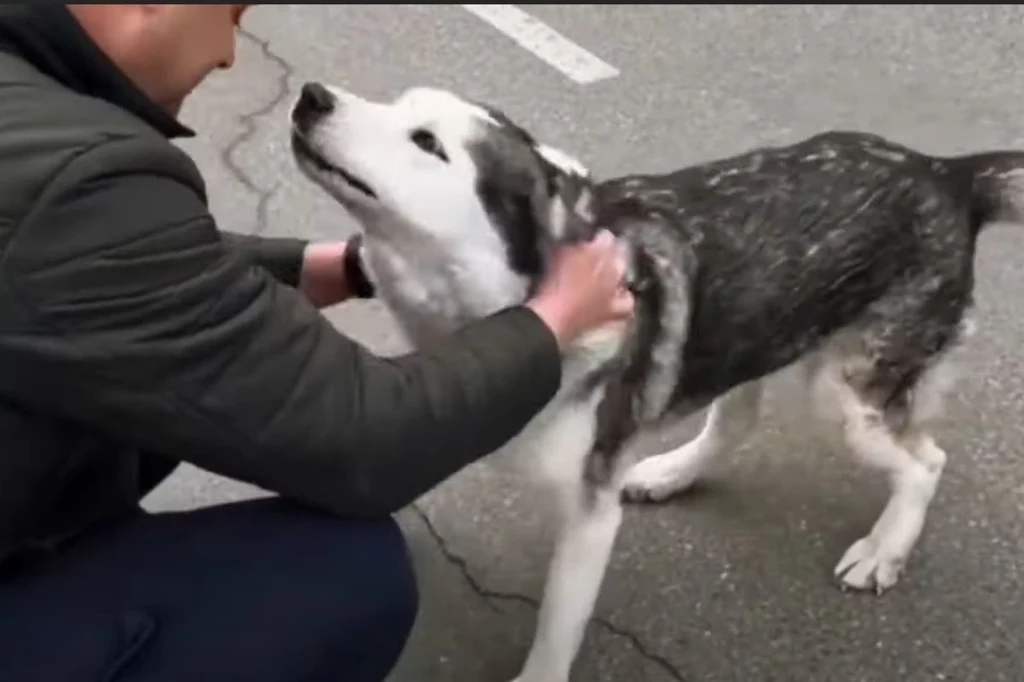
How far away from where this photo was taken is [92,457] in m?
1.42

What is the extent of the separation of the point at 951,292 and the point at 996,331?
0.64m

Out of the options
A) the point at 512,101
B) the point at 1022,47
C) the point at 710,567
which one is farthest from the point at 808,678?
the point at 1022,47

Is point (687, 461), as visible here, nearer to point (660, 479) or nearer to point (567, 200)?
point (660, 479)

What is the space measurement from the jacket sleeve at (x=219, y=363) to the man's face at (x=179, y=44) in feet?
0.34

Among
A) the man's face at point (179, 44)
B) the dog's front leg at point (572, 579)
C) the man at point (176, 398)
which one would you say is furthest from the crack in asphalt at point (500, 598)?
the man's face at point (179, 44)

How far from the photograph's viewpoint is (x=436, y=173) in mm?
1458

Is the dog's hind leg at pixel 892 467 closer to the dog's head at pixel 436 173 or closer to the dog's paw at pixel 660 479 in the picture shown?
the dog's paw at pixel 660 479

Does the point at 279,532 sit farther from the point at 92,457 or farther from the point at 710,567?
the point at 710,567

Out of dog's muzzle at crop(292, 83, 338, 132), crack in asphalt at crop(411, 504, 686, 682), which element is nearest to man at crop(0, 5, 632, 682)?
dog's muzzle at crop(292, 83, 338, 132)

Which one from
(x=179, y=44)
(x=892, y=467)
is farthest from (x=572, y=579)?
(x=179, y=44)

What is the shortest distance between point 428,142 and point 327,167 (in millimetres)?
100

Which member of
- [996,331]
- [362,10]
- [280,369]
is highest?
[280,369]

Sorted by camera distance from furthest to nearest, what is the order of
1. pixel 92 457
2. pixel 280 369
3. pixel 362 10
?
pixel 362 10 < pixel 92 457 < pixel 280 369

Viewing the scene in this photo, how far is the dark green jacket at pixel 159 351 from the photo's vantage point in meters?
1.14
